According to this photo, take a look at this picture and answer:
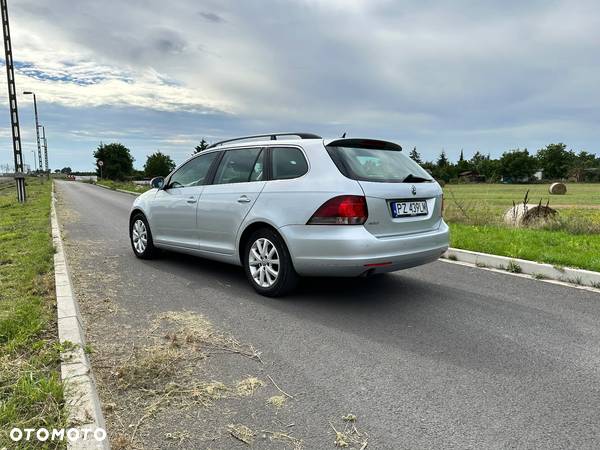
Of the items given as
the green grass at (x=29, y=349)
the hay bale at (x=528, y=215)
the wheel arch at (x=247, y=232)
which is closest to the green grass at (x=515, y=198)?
the hay bale at (x=528, y=215)

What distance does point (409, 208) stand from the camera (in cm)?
484

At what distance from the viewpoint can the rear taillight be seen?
14.6 ft

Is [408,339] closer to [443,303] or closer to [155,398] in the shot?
[443,303]

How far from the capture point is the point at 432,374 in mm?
3293

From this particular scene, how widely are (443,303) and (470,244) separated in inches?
124

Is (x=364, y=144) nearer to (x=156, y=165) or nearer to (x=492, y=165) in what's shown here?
(x=156, y=165)

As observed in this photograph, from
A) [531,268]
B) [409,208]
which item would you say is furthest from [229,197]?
[531,268]

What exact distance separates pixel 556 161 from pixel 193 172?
11767 cm

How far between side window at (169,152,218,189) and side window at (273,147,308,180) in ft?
4.34

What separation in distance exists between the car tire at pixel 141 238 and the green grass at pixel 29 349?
1253 millimetres

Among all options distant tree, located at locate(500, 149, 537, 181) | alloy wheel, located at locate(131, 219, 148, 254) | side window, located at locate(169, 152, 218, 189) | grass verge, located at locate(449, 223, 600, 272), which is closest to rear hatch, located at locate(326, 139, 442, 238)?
side window, located at locate(169, 152, 218, 189)

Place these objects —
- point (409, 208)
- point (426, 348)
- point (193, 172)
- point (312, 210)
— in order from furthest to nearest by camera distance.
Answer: point (193, 172), point (409, 208), point (312, 210), point (426, 348)

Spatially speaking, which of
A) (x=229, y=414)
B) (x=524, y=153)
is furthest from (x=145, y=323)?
(x=524, y=153)

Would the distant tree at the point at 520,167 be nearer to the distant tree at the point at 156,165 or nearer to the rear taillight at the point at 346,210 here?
the distant tree at the point at 156,165
